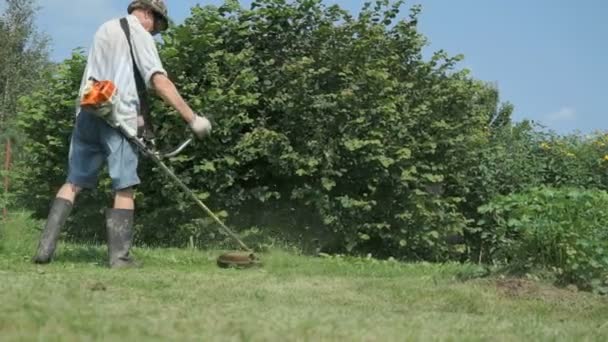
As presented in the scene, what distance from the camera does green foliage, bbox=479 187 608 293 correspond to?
5789 millimetres

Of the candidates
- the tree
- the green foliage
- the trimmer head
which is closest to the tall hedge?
the trimmer head

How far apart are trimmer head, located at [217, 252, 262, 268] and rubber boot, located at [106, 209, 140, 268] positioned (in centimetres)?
72

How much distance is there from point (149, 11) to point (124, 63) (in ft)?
1.84

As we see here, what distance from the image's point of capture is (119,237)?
6.21 meters

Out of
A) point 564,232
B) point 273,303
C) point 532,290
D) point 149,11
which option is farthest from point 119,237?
point 564,232

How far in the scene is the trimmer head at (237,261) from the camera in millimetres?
6613

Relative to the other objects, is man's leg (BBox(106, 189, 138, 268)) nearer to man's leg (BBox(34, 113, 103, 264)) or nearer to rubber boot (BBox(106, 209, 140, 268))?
rubber boot (BBox(106, 209, 140, 268))

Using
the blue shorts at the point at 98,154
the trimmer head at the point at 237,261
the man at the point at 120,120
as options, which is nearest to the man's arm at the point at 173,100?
the man at the point at 120,120

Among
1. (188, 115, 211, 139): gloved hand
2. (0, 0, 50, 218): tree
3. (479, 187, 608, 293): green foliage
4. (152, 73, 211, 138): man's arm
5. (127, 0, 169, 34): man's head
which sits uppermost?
(0, 0, 50, 218): tree

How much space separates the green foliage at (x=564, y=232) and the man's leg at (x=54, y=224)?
3.20 m

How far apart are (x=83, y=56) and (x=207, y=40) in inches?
61.2

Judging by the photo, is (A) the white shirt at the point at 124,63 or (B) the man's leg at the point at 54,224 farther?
(A) the white shirt at the point at 124,63

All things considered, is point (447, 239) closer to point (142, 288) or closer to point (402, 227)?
point (402, 227)

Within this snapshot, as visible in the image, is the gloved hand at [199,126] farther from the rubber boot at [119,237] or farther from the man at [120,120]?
the rubber boot at [119,237]
